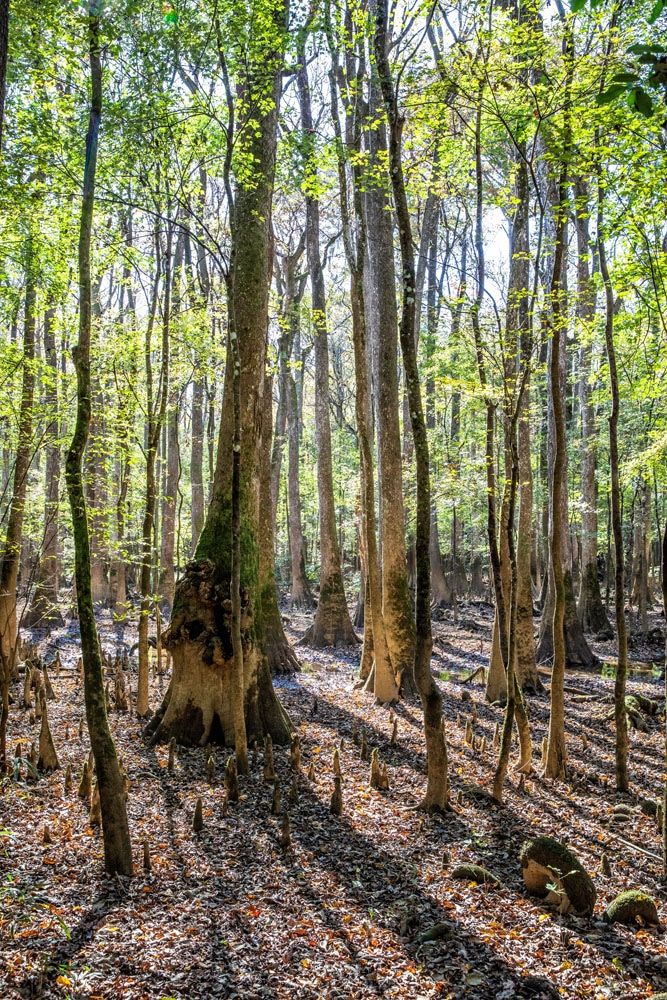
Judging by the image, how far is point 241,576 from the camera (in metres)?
7.46

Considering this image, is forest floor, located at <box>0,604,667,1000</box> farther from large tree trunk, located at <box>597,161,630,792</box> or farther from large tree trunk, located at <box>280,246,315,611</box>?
large tree trunk, located at <box>280,246,315,611</box>

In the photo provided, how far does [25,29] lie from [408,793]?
8647 mm

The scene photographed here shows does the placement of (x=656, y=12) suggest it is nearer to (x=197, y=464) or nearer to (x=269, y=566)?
(x=269, y=566)

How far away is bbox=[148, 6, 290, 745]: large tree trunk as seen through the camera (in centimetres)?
732

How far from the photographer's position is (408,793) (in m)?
6.82

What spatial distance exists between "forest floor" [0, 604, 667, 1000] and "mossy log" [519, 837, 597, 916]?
0.11 metres

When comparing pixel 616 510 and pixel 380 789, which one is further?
pixel 380 789

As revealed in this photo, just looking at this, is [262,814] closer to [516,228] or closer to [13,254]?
[13,254]

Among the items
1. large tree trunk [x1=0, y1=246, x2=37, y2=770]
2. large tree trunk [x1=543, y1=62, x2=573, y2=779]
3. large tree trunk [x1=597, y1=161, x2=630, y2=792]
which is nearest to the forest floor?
large tree trunk [x1=543, y1=62, x2=573, y2=779]

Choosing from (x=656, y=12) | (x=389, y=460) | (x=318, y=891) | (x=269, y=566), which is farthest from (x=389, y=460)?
(x=656, y=12)

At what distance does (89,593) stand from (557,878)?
4.20 metres

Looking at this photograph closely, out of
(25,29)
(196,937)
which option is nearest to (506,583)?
(196,937)

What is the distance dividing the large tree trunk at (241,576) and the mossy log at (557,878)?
356cm

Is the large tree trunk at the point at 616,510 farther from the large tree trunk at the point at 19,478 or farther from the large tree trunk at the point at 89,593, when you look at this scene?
the large tree trunk at the point at 19,478
